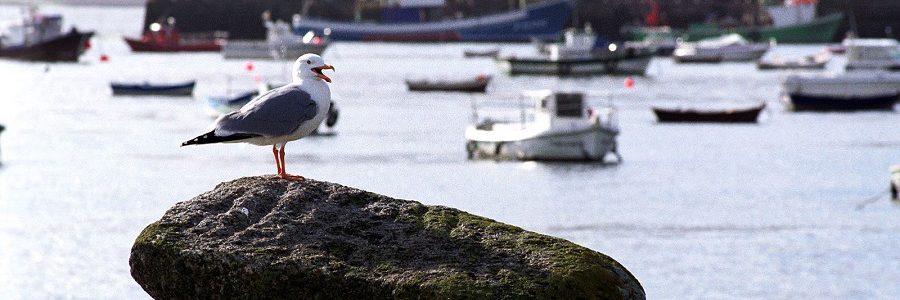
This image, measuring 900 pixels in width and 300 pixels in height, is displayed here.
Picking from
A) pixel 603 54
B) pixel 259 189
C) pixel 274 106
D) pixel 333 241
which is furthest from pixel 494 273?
pixel 603 54

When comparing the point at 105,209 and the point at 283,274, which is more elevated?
the point at 283,274

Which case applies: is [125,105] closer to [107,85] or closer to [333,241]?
[107,85]

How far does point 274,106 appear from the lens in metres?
10.9

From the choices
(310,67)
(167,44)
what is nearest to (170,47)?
(167,44)

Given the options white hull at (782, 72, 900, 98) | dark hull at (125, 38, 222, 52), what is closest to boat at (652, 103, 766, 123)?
white hull at (782, 72, 900, 98)

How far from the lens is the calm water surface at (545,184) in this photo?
3022 centimetres

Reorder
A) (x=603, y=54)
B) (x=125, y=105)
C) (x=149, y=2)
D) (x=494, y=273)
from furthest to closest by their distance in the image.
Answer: (x=149, y=2)
(x=603, y=54)
(x=125, y=105)
(x=494, y=273)

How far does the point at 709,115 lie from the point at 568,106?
21803 mm

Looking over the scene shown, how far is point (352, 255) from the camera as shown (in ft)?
30.2

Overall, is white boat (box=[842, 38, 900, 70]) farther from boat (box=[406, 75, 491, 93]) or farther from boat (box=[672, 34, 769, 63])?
boat (box=[672, 34, 769, 63])

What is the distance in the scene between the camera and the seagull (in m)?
10.8

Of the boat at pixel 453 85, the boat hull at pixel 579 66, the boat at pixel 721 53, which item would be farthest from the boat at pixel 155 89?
the boat at pixel 721 53

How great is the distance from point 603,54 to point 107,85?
3147 centimetres

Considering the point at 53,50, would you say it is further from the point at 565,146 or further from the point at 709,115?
the point at 565,146
